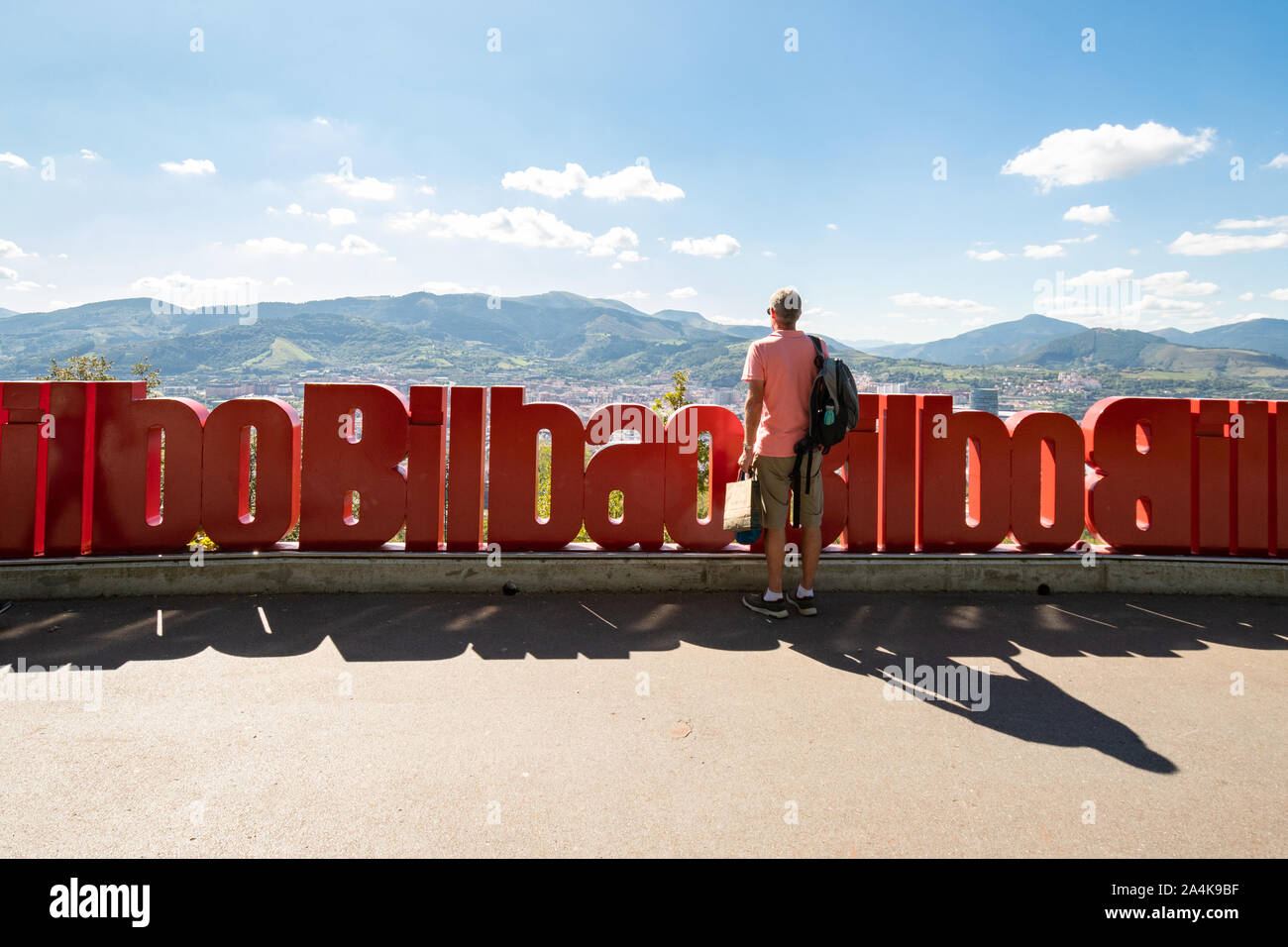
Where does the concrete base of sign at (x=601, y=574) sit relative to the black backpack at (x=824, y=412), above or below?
below

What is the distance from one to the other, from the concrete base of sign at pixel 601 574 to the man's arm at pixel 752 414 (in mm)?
1040

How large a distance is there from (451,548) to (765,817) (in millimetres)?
4107

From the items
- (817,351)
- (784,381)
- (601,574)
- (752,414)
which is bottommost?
(601,574)

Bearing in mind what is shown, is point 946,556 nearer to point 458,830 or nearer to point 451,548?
point 451,548

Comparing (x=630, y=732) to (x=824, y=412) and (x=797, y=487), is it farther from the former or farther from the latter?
(x=824, y=412)

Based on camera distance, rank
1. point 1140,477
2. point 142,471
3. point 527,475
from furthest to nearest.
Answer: point 1140,477
point 527,475
point 142,471

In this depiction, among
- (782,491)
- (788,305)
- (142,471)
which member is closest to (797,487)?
(782,491)

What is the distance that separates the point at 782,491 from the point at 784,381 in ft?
2.86

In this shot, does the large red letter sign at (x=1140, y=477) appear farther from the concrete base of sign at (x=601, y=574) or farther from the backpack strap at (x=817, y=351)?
the backpack strap at (x=817, y=351)

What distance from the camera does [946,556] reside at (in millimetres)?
6285

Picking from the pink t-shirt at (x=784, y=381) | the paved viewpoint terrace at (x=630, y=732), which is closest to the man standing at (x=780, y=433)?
the pink t-shirt at (x=784, y=381)

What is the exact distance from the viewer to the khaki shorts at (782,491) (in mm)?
5566

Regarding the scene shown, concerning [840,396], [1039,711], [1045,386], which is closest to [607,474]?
[840,396]

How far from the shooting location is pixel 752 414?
5.48m
